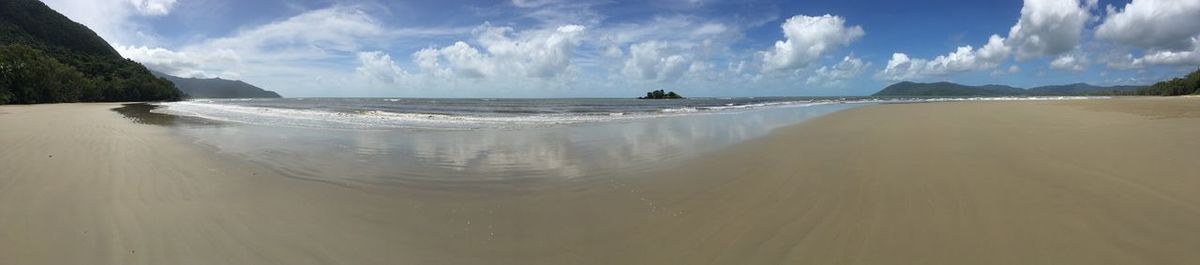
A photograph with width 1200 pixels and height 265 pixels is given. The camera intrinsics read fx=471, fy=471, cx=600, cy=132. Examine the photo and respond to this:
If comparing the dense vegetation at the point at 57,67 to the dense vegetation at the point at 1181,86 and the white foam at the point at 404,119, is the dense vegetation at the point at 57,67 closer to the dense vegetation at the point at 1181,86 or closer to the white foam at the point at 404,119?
the white foam at the point at 404,119

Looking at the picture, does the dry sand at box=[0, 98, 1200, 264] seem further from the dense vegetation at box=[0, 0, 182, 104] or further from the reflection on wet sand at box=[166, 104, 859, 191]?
the dense vegetation at box=[0, 0, 182, 104]

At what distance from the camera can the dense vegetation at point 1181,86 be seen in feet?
179

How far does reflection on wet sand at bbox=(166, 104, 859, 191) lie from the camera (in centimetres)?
598

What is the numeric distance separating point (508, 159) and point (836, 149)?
Answer: 18.9 ft

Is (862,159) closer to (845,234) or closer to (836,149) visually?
(836,149)

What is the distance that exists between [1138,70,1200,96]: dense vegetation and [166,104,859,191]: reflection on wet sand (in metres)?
77.0

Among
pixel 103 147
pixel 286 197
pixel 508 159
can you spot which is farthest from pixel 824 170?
pixel 103 147

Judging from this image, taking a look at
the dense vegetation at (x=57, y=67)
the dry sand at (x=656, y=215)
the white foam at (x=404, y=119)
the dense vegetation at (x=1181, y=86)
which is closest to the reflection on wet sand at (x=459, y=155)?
the dry sand at (x=656, y=215)

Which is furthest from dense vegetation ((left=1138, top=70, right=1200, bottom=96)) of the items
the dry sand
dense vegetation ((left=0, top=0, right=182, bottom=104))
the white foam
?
dense vegetation ((left=0, top=0, right=182, bottom=104))

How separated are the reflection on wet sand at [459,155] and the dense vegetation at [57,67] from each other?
53789 millimetres

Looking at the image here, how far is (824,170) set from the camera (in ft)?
20.5

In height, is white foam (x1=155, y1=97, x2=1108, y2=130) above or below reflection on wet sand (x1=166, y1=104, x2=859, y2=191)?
above

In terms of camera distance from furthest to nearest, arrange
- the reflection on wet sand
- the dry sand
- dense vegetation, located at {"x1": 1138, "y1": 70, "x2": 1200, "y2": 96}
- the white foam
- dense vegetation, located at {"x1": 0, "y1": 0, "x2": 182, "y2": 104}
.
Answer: dense vegetation, located at {"x1": 1138, "y1": 70, "x2": 1200, "y2": 96}, dense vegetation, located at {"x1": 0, "y1": 0, "x2": 182, "y2": 104}, the white foam, the reflection on wet sand, the dry sand

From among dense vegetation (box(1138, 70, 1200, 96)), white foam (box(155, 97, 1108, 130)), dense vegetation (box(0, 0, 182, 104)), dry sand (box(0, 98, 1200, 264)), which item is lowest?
dry sand (box(0, 98, 1200, 264))
